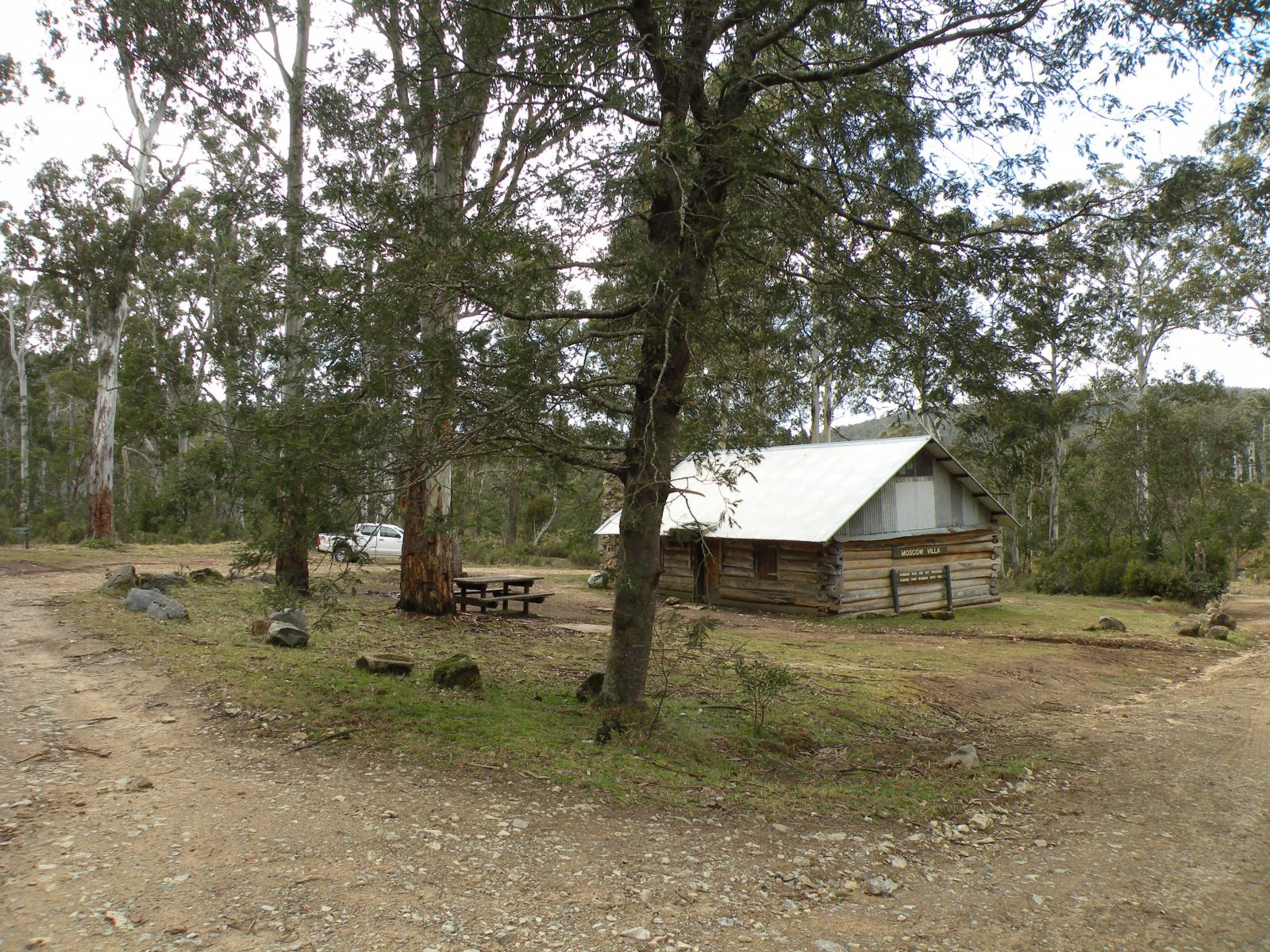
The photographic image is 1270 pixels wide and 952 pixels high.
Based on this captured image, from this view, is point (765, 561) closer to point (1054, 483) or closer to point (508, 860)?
point (508, 860)

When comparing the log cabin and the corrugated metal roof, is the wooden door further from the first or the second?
the corrugated metal roof

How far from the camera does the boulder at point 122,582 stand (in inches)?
506

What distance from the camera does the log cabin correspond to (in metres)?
20.0

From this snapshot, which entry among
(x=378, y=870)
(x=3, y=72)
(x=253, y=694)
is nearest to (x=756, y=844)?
(x=378, y=870)

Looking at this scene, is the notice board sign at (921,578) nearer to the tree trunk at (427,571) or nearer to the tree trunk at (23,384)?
the tree trunk at (427,571)

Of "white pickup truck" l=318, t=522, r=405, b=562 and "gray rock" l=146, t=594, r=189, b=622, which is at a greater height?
"white pickup truck" l=318, t=522, r=405, b=562

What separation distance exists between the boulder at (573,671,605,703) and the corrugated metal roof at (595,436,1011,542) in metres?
10.1

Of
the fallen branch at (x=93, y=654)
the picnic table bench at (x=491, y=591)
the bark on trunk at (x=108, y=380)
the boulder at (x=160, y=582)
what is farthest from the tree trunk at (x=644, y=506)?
the bark on trunk at (x=108, y=380)

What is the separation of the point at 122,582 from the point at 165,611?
3.09 m

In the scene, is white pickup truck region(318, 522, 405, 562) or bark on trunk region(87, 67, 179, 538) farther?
bark on trunk region(87, 67, 179, 538)

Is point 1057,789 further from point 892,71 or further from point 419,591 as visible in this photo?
point 419,591

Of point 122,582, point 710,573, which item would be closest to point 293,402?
point 122,582

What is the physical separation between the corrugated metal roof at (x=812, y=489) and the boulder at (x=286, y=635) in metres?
10.2

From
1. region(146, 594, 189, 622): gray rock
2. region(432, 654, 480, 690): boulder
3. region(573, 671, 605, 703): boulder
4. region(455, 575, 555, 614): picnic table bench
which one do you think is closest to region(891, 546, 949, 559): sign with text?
region(455, 575, 555, 614): picnic table bench
